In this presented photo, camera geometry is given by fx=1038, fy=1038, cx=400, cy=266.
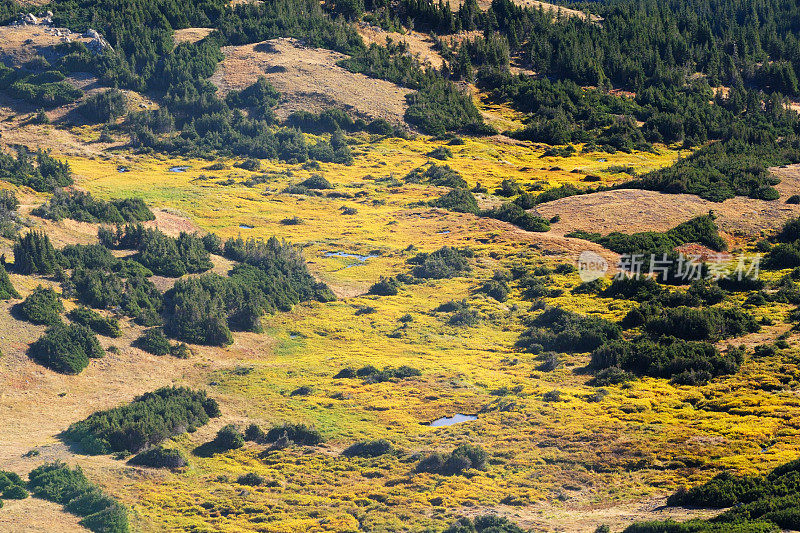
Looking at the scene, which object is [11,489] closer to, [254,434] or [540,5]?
[254,434]

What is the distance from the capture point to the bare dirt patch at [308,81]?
111 meters

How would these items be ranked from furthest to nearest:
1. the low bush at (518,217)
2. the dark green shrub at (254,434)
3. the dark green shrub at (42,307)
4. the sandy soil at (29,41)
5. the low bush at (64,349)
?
the sandy soil at (29,41), the low bush at (518,217), the dark green shrub at (42,307), the low bush at (64,349), the dark green shrub at (254,434)

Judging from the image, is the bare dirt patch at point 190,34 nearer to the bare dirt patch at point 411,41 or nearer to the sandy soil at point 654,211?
the bare dirt patch at point 411,41

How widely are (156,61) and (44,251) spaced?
58.3m

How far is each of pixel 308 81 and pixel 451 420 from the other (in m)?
72.2

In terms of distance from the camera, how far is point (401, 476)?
4328 cm

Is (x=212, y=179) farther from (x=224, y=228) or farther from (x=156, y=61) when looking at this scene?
(x=156, y=61)

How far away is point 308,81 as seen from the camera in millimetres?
114250

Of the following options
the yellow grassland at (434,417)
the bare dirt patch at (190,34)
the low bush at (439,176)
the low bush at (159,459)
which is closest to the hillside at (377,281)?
the low bush at (159,459)

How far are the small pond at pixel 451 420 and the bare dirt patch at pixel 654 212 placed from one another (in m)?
30.9

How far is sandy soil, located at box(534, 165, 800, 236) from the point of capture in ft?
250

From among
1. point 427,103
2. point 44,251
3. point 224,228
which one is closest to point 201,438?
point 44,251

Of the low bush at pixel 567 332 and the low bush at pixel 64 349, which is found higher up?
the low bush at pixel 64 349

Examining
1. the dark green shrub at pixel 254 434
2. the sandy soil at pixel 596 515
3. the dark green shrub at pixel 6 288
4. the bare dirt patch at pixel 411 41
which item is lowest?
the dark green shrub at pixel 254 434
